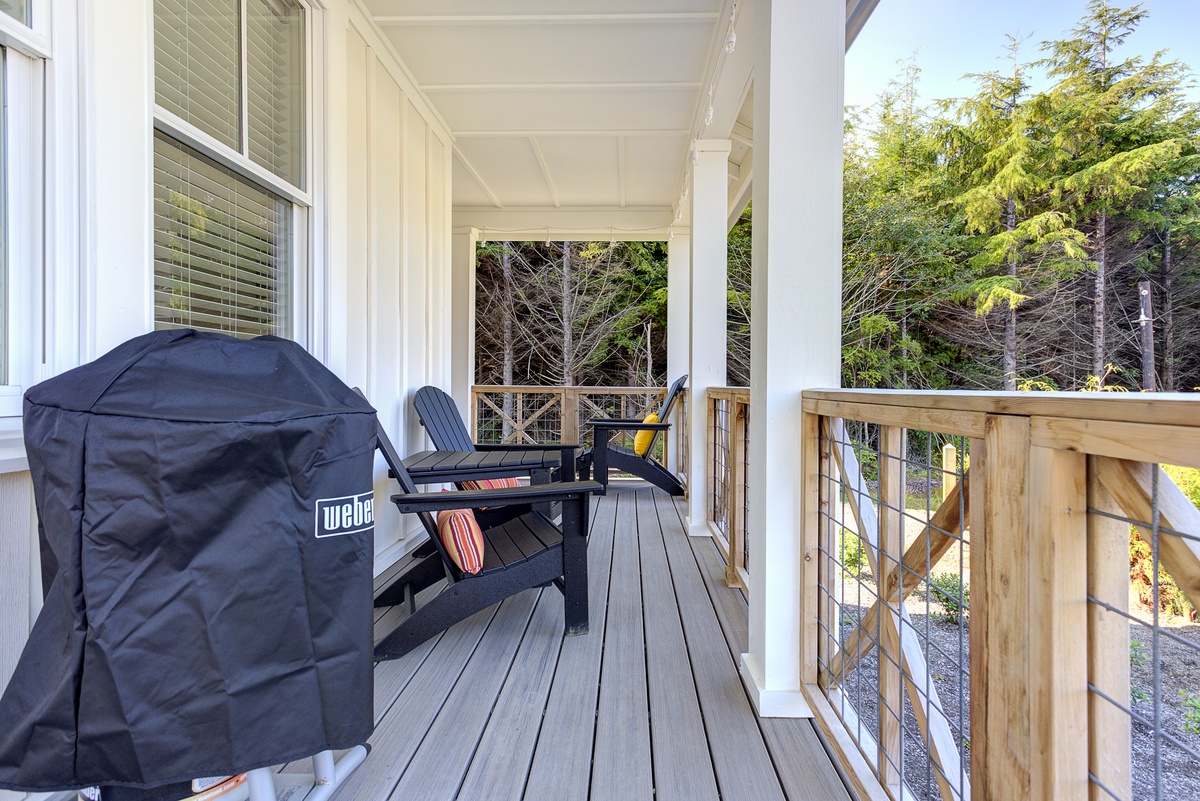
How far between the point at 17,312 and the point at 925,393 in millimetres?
1714

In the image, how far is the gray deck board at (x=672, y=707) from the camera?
4.60 ft

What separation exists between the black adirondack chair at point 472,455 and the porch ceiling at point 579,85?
1.73 m

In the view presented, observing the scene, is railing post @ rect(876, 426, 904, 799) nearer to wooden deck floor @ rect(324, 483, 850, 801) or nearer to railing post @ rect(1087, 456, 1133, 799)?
wooden deck floor @ rect(324, 483, 850, 801)

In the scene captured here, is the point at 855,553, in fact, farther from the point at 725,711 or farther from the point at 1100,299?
the point at 1100,299

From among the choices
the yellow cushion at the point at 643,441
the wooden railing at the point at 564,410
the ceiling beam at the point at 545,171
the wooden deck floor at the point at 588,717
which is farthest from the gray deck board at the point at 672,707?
the wooden railing at the point at 564,410

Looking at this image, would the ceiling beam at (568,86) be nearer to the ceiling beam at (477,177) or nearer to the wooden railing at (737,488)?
the ceiling beam at (477,177)

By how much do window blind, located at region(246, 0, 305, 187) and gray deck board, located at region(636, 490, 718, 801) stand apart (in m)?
2.05

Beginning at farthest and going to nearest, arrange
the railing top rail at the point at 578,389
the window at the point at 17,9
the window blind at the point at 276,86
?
the railing top rail at the point at 578,389, the window blind at the point at 276,86, the window at the point at 17,9

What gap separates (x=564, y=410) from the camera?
6.69 meters

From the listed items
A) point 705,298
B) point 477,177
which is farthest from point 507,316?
point 705,298

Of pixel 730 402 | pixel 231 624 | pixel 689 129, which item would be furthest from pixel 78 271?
A: pixel 689 129

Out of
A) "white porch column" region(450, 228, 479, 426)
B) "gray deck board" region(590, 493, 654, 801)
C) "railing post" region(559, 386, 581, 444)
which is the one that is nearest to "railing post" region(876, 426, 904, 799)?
"gray deck board" region(590, 493, 654, 801)

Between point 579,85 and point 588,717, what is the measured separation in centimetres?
303

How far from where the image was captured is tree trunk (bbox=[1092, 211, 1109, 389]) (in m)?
9.78
